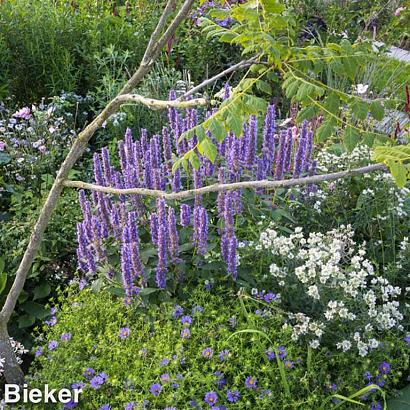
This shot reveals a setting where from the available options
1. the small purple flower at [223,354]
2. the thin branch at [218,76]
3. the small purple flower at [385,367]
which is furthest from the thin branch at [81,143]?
the small purple flower at [385,367]

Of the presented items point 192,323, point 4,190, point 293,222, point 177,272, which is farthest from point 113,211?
point 4,190

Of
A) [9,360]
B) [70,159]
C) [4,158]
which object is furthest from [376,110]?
[4,158]

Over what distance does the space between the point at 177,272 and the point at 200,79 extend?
3.12 meters

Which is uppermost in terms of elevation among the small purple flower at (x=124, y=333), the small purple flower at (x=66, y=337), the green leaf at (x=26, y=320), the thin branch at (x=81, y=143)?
the thin branch at (x=81, y=143)

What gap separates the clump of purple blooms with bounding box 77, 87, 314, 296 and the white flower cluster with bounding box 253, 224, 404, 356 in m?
0.14

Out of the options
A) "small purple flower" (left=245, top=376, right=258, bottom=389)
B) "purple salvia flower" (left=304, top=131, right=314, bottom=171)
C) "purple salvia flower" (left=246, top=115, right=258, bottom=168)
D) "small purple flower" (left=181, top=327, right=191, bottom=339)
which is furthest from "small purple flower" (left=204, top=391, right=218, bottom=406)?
"purple salvia flower" (left=304, top=131, right=314, bottom=171)

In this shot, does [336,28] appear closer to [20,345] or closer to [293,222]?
[293,222]

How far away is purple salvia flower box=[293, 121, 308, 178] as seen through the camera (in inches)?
122

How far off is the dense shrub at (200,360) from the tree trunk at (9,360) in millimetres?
→ 122

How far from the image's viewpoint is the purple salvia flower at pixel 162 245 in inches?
96.8

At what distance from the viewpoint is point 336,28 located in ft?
19.8

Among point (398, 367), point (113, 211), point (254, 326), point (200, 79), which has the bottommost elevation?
point (200, 79)

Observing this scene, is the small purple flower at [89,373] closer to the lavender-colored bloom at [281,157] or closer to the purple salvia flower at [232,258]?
the purple salvia flower at [232,258]

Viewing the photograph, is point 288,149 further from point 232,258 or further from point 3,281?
point 3,281
